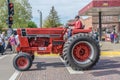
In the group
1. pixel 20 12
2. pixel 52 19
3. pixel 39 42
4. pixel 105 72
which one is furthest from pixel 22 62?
pixel 52 19

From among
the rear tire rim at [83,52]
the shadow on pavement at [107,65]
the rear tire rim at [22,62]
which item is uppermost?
the rear tire rim at [83,52]

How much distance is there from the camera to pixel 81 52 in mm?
14273

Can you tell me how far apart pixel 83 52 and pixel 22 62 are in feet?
7.73

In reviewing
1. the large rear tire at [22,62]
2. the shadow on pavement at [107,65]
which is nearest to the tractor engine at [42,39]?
the large rear tire at [22,62]

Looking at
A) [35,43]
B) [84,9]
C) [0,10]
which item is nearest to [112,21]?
[0,10]

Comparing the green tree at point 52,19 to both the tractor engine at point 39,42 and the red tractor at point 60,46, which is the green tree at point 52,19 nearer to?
the tractor engine at point 39,42

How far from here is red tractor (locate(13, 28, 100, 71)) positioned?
551 inches

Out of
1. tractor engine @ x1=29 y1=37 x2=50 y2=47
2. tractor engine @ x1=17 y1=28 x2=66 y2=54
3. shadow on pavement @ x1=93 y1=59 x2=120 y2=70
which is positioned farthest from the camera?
tractor engine @ x1=29 y1=37 x2=50 y2=47

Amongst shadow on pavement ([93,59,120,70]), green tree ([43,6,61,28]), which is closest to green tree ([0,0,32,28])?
green tree ([43,6,61,28])

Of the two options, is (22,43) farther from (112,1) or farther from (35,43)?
(112,1)

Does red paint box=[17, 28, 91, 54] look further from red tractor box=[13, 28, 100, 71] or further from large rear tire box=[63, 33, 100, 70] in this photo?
large rear tire box=[63, 33, 100, 70]

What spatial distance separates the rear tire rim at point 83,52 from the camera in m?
14.1

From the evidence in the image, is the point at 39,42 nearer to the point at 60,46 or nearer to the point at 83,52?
the point at 60,46

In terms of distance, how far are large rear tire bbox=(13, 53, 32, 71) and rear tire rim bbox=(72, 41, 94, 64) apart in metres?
1.73
